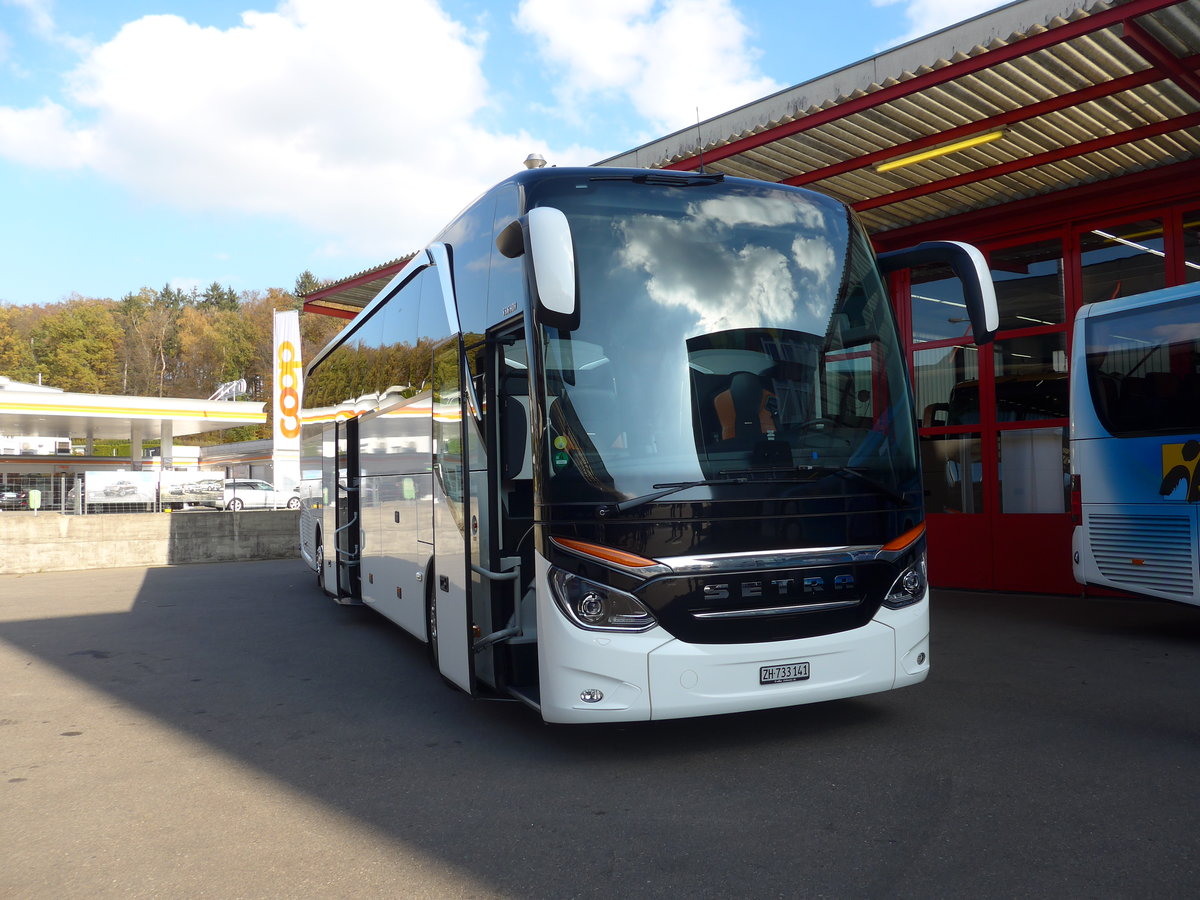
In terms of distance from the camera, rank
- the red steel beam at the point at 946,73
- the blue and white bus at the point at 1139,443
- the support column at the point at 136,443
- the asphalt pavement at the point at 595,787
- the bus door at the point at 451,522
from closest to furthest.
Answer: the asphalt pavement at the point at 595,787
the bus door at the point at 451,522
the red steel beam at the point at 946,73
the blue and white bus at the point at 1139,443
the support column at the point at 136,443

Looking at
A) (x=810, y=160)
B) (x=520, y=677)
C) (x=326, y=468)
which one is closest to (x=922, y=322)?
(x=810, y=160)

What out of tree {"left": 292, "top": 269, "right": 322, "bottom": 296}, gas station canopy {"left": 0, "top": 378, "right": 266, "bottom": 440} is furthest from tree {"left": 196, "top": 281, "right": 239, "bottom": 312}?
gas station canopy {"left": 0, "top": 378, "right": 266, "bottom": 440}

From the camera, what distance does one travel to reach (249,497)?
41438 millimetres

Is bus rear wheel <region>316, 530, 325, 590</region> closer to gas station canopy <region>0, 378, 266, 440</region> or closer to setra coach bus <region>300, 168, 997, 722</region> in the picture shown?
setra coach bus <region>300, 168, 997, 722</region>

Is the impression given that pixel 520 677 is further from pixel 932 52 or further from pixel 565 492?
pixel 932 52

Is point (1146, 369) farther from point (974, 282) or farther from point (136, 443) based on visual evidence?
point (136, 443)

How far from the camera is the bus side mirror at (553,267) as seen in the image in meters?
4.73

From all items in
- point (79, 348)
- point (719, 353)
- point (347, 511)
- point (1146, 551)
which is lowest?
point (1146, 551)

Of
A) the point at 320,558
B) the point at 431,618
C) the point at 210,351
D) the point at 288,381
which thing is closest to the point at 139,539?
the point at 288,381

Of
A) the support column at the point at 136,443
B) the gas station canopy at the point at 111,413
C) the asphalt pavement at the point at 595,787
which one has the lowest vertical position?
the asphalt pavement at the point at 595,787

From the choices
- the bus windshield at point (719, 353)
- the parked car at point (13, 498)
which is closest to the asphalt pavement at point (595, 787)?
the bus windshield at point (719, 353)

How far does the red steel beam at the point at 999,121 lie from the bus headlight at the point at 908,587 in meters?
5.69

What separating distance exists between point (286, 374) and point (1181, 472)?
23352 mm

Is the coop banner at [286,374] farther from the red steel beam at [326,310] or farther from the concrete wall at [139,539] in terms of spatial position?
the red steel beam at [326,310]
